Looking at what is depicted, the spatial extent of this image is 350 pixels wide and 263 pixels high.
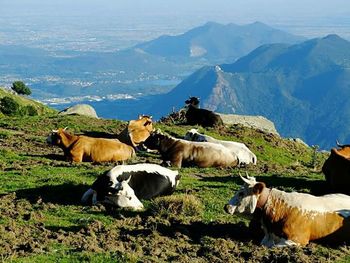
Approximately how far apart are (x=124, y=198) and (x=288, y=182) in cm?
741

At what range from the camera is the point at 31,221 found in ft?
42.4

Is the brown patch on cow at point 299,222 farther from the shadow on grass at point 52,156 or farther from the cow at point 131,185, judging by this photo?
the shadow on grass at point 52,156

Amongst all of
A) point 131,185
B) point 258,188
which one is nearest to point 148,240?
point 258,188

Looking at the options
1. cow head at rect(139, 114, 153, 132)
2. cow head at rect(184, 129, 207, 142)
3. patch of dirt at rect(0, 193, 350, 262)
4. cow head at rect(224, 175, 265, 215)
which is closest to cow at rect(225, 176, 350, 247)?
cow head at rect(224, 175, 265, 215)

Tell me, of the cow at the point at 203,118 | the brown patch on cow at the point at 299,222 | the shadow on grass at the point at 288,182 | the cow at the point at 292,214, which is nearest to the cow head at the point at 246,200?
the cow at the point at 292,214

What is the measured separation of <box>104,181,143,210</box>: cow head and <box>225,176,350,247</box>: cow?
10.2 ft

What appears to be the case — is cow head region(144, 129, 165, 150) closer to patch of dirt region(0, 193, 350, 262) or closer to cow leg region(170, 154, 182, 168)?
A: cow leg region(170, 154, 182, 168)

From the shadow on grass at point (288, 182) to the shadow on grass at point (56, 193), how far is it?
529 centimetres

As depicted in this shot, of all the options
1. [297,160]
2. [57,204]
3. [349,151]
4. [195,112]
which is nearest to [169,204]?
[57,204]

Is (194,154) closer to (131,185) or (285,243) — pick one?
(131,185)

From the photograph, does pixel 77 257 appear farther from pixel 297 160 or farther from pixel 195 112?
pixel 195 112

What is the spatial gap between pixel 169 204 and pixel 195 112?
25.6 m

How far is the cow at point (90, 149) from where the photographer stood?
865 inches

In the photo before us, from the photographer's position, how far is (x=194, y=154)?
23.0 m
